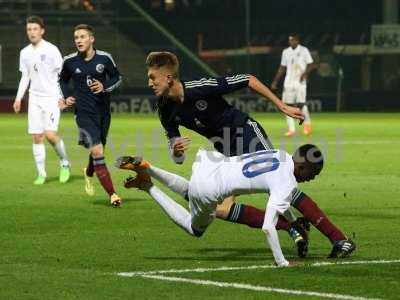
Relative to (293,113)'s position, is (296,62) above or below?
below

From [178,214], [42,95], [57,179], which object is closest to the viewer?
[178,214]

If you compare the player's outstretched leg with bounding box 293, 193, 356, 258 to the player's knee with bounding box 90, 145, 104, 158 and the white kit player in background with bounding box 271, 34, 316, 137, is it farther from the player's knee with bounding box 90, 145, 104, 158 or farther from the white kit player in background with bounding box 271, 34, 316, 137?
the white kit player in background with bounding box 271, 34, 316, 137

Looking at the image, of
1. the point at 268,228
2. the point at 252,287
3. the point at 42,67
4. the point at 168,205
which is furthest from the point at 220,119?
the point at 42,67

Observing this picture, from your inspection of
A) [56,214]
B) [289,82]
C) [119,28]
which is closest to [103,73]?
[56,214]

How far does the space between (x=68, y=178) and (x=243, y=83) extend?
8319mm

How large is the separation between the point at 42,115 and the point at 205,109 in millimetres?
8120

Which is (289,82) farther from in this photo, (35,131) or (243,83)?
(243,83)

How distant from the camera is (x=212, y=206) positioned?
10258mm

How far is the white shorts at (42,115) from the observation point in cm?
1866

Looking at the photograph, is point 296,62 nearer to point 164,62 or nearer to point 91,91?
point 91,91

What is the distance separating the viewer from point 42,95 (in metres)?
18.8

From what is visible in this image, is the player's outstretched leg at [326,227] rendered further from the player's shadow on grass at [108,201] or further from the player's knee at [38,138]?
the player's knee at [38,138]

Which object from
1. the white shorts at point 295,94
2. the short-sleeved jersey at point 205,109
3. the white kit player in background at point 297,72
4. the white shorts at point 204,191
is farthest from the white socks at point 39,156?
the white shorts at point 295,94

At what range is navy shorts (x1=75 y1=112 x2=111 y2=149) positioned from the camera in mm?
15438
